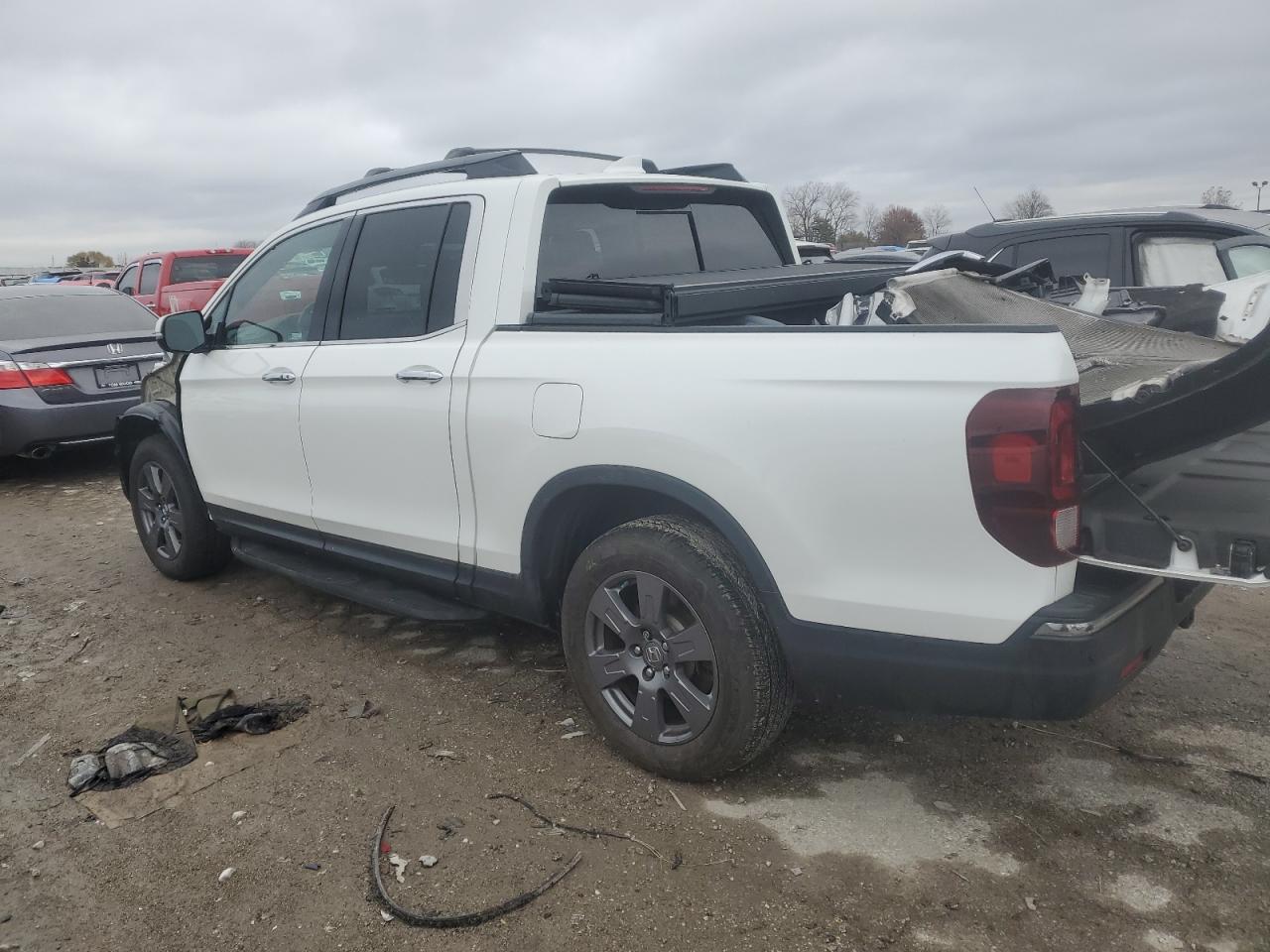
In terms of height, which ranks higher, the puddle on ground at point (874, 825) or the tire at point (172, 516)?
the tire at point (172, 516)

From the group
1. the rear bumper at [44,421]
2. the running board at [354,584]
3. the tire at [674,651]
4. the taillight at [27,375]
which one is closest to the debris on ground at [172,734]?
the running board at [354,584]

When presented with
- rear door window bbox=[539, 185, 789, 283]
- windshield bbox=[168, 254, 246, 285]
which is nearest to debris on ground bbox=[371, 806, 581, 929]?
rear door window bbox=[539, 185, 789, 283]

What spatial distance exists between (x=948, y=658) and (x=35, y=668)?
399 cm

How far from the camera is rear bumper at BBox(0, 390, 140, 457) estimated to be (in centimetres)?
759

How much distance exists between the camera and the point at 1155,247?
6684 millimetres

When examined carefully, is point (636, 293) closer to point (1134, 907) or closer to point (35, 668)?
point (1134, 907)

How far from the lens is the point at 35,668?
438 cm

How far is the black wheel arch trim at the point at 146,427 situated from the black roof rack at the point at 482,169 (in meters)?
1.34

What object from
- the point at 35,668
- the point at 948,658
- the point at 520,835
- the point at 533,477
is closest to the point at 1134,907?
the point at 948,658

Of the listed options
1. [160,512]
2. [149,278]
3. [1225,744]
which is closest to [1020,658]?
[1225,744]

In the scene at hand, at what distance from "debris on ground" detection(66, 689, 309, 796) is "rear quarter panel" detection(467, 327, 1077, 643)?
5.61 feet

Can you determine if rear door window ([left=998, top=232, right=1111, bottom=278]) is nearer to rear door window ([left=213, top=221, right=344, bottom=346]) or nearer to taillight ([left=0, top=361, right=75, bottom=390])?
rear door window ([left=213, top=221, right=344, bottom=346])

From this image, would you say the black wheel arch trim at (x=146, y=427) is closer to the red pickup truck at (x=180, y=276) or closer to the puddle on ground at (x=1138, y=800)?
the puddle on ground at (x=1138, y=800)

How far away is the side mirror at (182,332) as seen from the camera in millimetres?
4594
